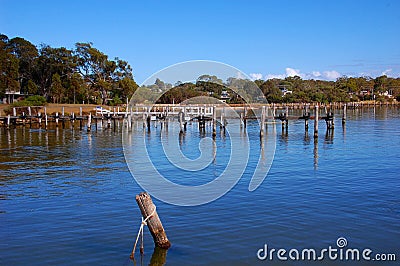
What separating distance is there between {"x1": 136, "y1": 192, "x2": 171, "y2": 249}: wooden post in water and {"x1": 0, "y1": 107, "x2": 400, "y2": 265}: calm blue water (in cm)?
28

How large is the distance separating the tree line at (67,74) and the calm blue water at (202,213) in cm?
5673

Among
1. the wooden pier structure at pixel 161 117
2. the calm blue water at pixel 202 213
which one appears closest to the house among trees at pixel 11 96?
the wooden pier structure at pixel 161 117

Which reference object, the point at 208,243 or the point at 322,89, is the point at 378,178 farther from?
the point at 322,89

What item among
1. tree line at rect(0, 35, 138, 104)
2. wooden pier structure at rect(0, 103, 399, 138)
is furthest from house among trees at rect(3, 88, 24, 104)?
wooden pier structure at rect(0, 103, 399, 138)

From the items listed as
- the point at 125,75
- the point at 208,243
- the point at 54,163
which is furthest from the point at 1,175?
the point at 125,75

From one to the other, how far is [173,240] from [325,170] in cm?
1124

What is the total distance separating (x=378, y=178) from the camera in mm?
17688

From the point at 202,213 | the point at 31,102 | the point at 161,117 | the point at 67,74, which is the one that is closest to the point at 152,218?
the point at 202,213

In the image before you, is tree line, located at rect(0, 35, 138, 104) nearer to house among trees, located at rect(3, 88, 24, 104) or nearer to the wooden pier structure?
house among trees, located at rect(3, 88, 24, 104)

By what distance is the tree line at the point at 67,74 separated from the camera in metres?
77.8

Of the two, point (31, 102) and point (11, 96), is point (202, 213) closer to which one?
point (31, 102)

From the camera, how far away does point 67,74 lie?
80250 mm

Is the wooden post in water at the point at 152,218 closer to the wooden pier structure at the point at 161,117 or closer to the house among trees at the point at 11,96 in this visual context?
the wooden pier structure at the point at 161,117

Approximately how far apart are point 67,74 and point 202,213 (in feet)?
238
